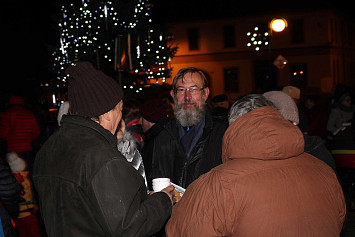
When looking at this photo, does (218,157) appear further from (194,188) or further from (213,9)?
(213,9)

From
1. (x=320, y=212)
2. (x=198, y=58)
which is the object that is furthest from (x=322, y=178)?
(x=198, y=58)

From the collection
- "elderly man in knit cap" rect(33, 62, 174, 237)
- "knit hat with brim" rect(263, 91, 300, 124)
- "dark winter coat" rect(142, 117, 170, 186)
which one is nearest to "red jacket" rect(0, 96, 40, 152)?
"dark winter coat" rect(142, 117, 170, 186)

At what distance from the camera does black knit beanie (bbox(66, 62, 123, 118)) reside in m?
2.59

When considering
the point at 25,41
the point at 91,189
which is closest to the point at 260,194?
the point at 91,189

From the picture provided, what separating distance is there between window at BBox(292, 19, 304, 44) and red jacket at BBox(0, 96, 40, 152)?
115 ft

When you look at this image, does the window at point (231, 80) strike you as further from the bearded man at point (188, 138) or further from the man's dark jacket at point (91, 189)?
the man's dark jacket at point (91, 189)

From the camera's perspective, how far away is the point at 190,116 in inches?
159

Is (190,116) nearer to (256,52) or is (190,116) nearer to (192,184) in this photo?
(192,184)

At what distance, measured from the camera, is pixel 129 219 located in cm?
231

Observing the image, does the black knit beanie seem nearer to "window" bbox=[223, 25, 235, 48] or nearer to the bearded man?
the bearded man

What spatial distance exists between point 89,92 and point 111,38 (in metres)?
11.6

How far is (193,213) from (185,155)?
1729 mm

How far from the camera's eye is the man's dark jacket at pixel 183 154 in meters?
3.69

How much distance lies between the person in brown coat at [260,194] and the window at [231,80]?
38.6 metres
